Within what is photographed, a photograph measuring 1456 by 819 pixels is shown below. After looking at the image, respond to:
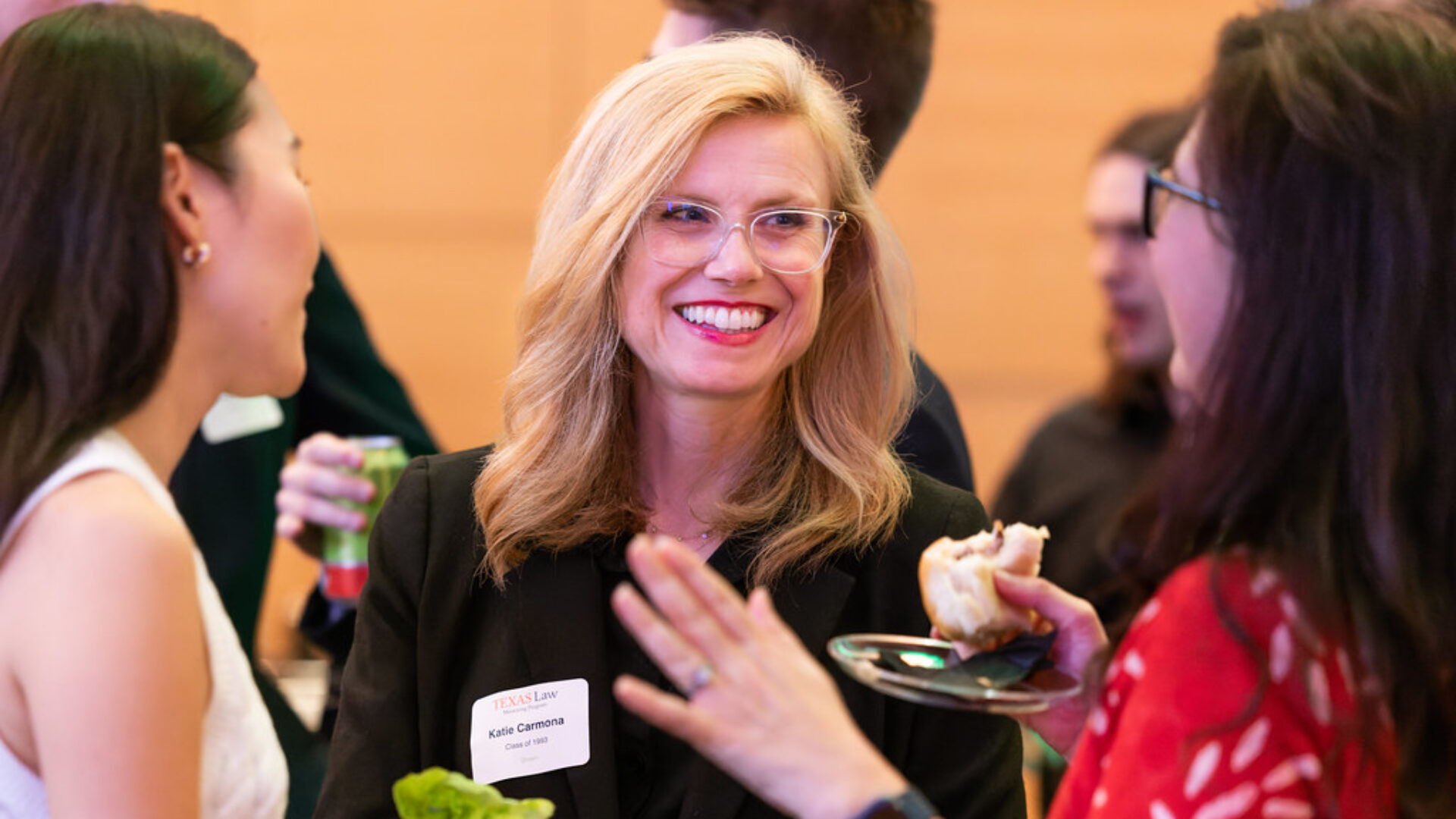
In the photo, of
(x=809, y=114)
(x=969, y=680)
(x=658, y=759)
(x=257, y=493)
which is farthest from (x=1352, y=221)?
(x=257, y=493)

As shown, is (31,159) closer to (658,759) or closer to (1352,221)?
(658,759)

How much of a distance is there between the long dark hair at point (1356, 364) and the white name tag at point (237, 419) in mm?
1776

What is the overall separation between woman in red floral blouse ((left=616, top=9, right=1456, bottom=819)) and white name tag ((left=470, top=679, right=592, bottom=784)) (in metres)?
0.61

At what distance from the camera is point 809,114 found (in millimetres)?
1853

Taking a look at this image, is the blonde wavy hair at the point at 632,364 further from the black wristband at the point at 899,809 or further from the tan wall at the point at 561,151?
the tan wall at the point at 561,151

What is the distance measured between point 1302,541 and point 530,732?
947 mm

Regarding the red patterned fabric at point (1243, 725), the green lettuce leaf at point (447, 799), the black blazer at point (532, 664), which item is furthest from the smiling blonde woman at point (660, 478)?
the red patterned fabric at point (1243, 725)

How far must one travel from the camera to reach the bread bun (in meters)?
1.38

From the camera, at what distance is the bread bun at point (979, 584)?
54.1 inches

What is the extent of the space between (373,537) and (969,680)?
0.86m

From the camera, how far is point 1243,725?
42.7 inches

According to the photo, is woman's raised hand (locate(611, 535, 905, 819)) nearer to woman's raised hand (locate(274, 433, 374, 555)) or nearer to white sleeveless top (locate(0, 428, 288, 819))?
white sleeveless top (locate(0, 428, 288, 819))

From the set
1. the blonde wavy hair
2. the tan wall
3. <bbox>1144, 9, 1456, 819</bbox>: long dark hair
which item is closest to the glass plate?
<bbox>1144, 9, 1456, 819</bbox>: long dark hair

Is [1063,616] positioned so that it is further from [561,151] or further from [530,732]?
[561,151]
